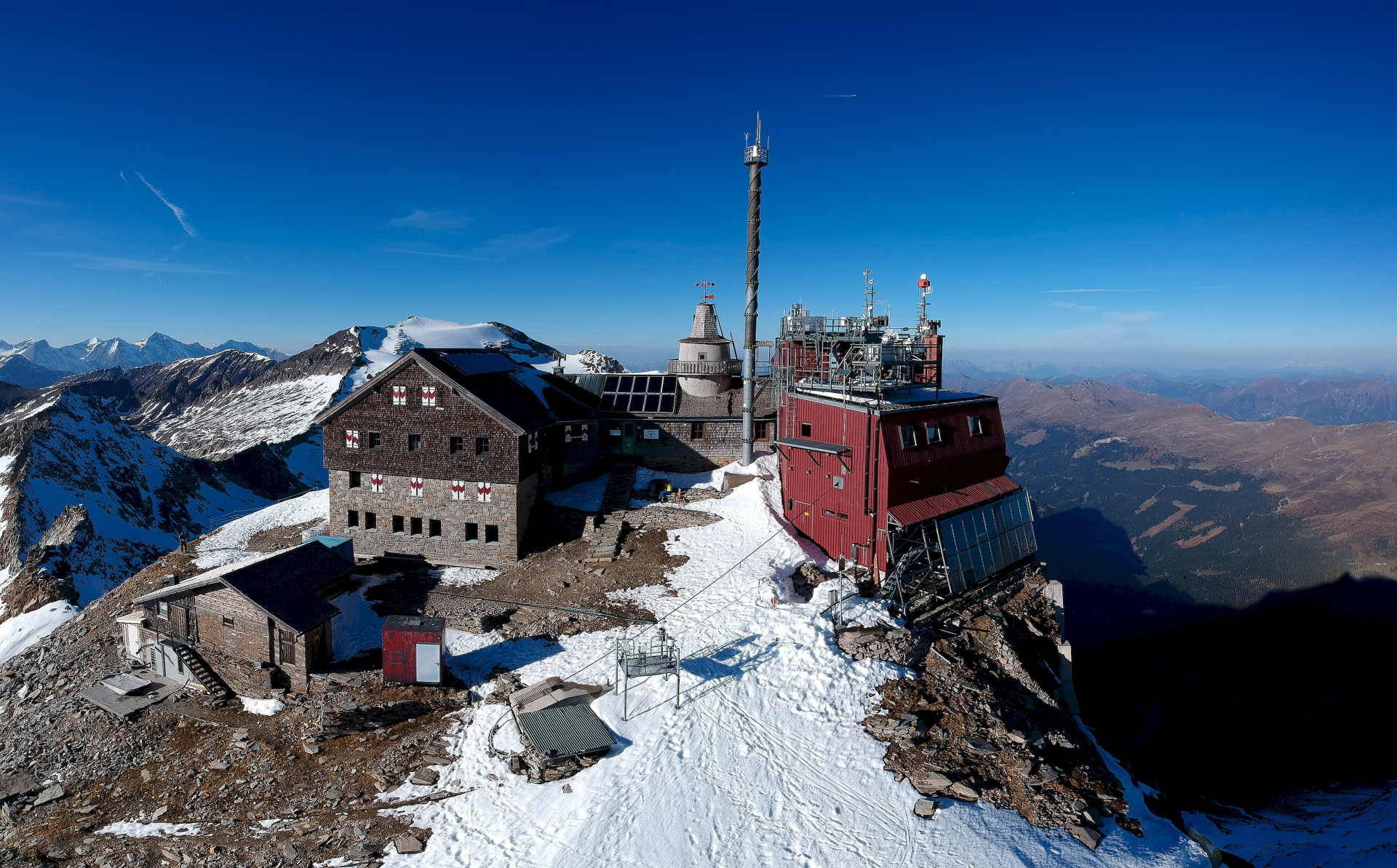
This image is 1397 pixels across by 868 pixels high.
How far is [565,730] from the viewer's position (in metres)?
18.2

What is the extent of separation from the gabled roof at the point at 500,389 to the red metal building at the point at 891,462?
14.1 meters

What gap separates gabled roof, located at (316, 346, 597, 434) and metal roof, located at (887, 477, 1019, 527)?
19619 mm

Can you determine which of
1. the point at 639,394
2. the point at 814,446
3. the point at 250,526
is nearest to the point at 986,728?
the point at 814,446

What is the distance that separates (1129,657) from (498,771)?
2305 inches

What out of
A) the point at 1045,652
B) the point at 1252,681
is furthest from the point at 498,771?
the point at 1252,681

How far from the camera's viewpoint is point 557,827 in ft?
50.3

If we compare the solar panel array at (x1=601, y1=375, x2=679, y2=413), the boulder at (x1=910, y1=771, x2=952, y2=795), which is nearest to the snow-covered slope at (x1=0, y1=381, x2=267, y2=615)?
the solar panel array at (x1=601, y1=375, x2=679, y2=413)

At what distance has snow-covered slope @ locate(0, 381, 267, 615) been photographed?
64.8 m

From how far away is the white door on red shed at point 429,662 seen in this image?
22344mm

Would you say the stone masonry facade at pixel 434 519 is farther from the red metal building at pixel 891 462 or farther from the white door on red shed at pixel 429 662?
the red metal building at pixel 891 462

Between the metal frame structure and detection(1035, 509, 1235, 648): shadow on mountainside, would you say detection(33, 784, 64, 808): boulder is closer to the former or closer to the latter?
the metal frame structure

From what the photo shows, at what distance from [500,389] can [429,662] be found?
60.8ft

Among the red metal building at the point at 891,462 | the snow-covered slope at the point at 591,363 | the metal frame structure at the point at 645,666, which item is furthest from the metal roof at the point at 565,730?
the snow-covered slope at the point at 591,363

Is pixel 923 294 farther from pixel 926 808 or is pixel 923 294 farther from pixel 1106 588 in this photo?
pixel 1106 588
